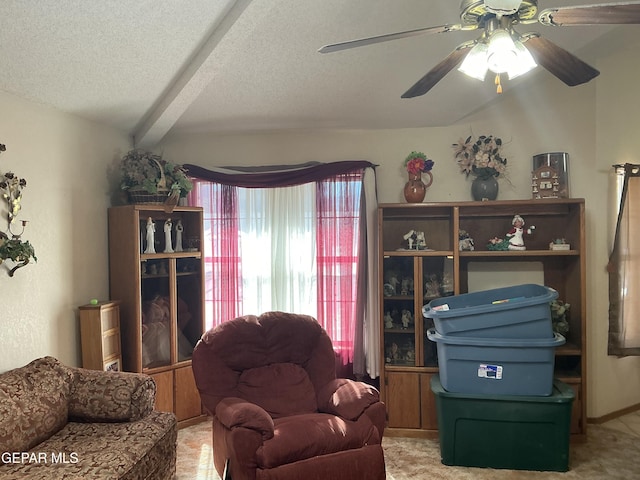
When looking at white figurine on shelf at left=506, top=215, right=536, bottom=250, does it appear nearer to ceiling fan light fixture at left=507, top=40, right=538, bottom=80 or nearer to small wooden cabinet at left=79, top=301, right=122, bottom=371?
ceiling fan light fixture at left=507, top=40, right=538, bottom=80

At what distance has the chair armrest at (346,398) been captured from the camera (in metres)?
2.83

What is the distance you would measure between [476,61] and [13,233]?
2.57 m

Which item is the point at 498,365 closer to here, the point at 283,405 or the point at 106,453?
the point at 283,405

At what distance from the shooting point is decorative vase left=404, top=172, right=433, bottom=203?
3.87 metres

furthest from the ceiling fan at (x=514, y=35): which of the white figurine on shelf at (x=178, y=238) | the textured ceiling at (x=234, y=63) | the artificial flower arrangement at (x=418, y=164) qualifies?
the white figurine on shelf at (x=178, y=238)

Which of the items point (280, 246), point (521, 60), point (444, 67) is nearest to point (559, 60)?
point (521, 60)

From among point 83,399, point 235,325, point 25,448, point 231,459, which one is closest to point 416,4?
point 235,325

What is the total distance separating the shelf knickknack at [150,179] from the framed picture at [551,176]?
8.63 ft

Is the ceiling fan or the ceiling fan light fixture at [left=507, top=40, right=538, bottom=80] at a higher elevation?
the ceiling fan

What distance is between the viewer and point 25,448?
2381mm

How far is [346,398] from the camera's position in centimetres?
290

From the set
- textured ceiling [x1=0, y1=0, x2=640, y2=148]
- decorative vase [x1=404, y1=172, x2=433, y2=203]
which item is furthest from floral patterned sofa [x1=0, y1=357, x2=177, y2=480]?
decorative vase [x1=404, y1=172, x2=433, y2=203]

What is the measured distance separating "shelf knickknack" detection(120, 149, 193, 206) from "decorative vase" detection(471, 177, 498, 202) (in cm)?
225

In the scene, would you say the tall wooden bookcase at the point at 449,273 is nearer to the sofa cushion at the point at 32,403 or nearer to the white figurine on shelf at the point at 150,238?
the white figurine on shelf at the point at 150,238
